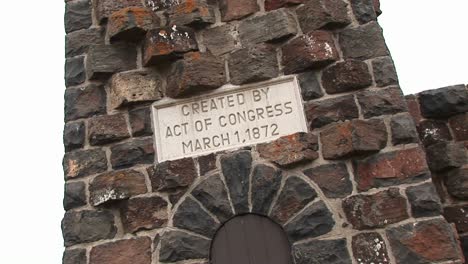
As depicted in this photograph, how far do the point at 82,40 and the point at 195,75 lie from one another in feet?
3.77

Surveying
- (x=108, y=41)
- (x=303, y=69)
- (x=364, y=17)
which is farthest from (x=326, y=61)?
(x=108, y=41)

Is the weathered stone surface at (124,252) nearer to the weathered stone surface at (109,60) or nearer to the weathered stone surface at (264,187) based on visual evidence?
the weathered stone surface at (264,187)

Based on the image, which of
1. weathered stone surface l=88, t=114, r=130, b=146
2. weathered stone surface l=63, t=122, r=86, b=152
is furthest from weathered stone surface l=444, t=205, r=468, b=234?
weathered stone surface l=63, t=122, r=86, b=152

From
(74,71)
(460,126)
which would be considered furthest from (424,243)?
(74,71)

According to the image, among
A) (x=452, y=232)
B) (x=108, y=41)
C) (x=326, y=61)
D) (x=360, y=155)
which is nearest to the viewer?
(x=452, y=232)

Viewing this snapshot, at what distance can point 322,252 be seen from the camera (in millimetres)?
3580

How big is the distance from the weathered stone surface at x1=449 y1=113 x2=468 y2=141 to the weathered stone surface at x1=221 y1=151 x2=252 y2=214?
2068 mm

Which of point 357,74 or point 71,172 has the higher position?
point 357,74

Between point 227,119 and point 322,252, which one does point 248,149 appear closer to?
point 227,119

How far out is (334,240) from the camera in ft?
11.8

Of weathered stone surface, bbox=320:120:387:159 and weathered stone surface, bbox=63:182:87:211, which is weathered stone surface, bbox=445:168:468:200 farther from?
weathered stone surface, bbox=63:182:87:211

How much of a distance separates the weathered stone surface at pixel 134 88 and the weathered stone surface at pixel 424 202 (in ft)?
6.71

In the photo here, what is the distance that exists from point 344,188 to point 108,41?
230cm

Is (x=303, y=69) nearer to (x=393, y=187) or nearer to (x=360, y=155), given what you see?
(x=360, y=155)
